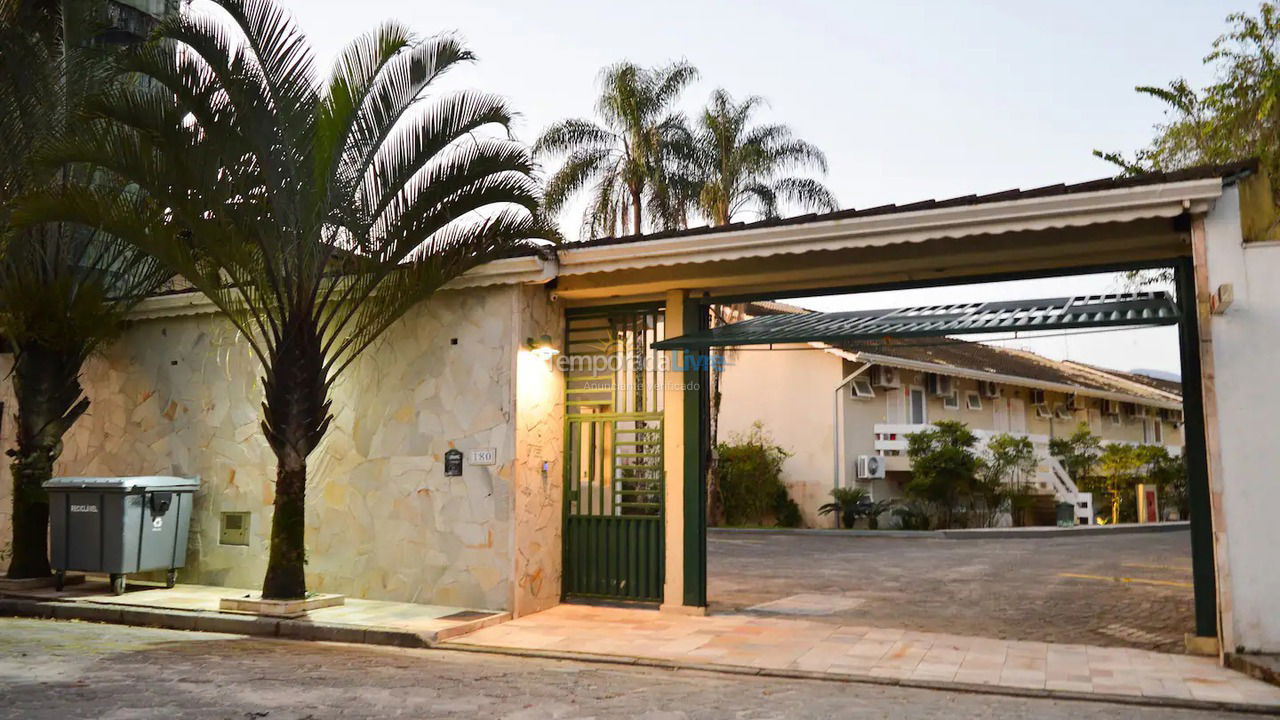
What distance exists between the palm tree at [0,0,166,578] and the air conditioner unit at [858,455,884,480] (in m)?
16.9

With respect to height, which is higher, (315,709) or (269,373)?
(269,373)

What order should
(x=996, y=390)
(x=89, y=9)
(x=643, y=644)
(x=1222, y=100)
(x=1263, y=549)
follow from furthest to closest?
(x=996, y=390), (x=1222, y=100), (x=89, y=9), (x=643, y=644), (x=1263, y=549)

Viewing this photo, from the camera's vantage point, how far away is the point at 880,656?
8070 millimetres

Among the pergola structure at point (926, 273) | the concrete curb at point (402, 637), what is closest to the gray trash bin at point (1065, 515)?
the pergola structure at point (926, 273)

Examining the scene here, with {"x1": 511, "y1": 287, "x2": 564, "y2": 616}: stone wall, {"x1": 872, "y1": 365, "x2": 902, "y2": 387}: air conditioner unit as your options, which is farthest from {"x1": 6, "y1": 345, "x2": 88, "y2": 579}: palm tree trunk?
{"x1": 872, "y1": 365, "x2": 902, "y2": 387}: air conditioner unit

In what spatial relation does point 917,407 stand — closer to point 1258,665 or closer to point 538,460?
point 538,460

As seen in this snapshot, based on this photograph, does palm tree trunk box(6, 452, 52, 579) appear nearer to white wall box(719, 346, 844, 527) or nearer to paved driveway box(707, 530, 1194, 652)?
paved driveway box(707, 530, 1194, 652)

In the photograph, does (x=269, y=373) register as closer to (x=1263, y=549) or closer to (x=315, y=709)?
(x=315, y=709)

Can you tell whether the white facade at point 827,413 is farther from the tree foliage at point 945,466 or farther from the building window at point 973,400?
the tree foliage at point 945,466

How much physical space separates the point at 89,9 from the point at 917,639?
11405 mm

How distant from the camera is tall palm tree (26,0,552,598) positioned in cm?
951

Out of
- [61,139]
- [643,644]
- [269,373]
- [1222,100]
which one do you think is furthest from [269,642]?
[1222,100]

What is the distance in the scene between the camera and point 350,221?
998cm

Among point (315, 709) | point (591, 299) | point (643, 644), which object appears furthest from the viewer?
point (591, 299)
